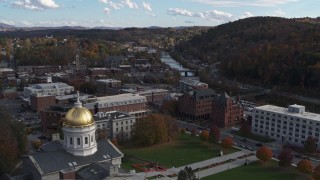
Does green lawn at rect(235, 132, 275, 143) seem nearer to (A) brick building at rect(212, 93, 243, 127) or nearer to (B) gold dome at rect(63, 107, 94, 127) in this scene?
(A) brick building at rect(212, 93, 243, 127)

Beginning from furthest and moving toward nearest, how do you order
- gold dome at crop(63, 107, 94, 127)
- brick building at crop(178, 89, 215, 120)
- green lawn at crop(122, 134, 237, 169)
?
1. brick building at crop(178, 89, 215, 120)
2. green lawn at crop(122, 134, 237, 169)
3. gold dome at crop(63, 107, 94, 127)

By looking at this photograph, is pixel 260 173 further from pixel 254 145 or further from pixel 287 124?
pixel 287 124

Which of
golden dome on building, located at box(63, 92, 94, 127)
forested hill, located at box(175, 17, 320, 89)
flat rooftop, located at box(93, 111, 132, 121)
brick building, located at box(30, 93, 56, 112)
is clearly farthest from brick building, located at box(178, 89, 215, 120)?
golden dome on building, located at box(63, 92, 94, 127)

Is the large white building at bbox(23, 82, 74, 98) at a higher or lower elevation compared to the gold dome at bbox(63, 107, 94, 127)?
lower

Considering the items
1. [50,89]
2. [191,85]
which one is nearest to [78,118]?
[50,89]

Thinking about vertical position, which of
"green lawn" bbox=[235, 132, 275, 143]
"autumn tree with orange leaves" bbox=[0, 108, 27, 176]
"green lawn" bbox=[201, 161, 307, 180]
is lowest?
"green lawn" bbox=[201, 161, 307, 180]
